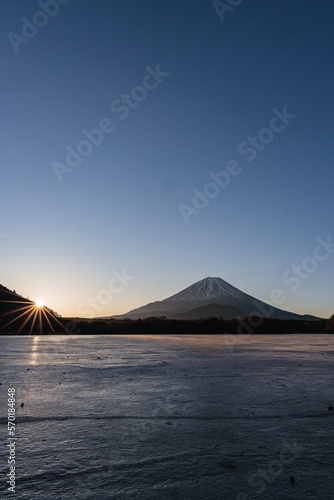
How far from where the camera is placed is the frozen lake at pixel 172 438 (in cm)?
214

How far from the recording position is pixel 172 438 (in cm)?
300

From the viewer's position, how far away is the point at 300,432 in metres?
3.19

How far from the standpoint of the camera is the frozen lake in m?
2.14

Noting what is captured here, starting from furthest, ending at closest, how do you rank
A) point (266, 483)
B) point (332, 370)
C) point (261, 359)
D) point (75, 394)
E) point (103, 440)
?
point (261, 359) < point (332, 370) < point (75, 394) < point (103, 440) < point (266, 483)

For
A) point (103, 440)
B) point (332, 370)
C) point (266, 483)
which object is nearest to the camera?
point (266, 483)

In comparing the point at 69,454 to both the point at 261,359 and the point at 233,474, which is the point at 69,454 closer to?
the point at 233,474

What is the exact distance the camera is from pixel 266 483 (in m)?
2.23

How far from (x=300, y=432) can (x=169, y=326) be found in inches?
1009

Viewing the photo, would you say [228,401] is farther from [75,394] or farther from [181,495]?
[181,495]

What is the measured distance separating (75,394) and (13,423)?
136 centimetres

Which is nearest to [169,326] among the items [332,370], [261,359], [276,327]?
[276,327]

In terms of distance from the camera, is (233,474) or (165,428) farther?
(165,428)

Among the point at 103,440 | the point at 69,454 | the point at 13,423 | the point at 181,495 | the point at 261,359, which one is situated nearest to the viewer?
the point at 181,495

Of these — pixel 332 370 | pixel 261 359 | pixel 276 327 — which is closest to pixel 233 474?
pixel 332 370
